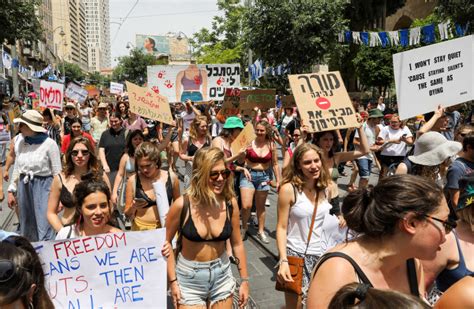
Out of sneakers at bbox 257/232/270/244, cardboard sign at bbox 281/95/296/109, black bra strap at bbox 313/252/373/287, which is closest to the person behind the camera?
black bra strap at bbox 313/252/373/287

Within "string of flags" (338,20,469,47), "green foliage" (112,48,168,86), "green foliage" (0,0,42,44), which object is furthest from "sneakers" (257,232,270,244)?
"green foliage" (112,48,168,86)

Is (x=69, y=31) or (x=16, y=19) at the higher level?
(x=69, y=31)

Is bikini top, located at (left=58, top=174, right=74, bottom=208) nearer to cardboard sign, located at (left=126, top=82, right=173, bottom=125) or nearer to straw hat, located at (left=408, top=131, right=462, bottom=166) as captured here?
straw hat, located at (left=408, top=131, right=462, bottom=166)

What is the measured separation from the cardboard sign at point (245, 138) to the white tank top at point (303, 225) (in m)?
1.87

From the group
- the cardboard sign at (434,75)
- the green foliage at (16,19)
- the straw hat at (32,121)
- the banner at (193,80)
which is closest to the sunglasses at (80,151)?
the straw hat at (32,121)

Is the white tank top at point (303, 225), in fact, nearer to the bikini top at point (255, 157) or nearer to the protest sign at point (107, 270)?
the protest sign at point (107, 270)

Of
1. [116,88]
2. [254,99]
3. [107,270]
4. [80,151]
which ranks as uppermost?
[116,88]

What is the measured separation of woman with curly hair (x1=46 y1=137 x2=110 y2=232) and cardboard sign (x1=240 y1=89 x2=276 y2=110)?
18.3ft

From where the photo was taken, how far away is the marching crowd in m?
1.79

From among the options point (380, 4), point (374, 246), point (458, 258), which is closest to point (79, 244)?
point (374, 246)

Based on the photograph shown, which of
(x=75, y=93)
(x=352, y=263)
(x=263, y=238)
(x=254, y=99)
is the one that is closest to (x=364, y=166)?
(x=263, y=238)

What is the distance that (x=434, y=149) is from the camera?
3828 millimetres

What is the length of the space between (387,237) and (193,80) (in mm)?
8605

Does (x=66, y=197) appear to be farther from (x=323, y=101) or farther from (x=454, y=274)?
(x=454, y=274)
